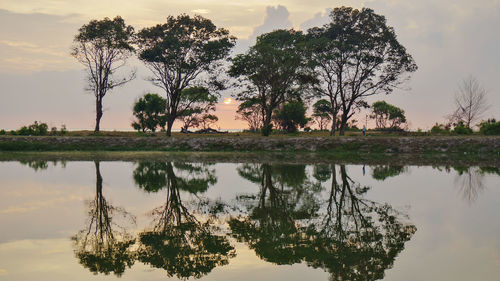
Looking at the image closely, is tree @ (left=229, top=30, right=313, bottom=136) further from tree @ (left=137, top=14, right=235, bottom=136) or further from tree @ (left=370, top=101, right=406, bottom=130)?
tree @ (left=370, top=101, right=406, bottom=130)

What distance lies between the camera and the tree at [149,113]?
86938mm

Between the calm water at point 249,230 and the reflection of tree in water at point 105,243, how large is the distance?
1.2 inches

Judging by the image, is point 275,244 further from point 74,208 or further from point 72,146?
point 72,146

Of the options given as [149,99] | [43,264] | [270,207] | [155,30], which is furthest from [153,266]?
[149,99]

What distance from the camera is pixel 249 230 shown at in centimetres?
1127

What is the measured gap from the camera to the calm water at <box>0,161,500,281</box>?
26.8 ft

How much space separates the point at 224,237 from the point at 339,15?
205 ft

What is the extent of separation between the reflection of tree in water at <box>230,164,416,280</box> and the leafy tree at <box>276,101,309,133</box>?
77.5m

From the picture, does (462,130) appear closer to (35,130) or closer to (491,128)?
(491,128)

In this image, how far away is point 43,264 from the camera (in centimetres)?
846

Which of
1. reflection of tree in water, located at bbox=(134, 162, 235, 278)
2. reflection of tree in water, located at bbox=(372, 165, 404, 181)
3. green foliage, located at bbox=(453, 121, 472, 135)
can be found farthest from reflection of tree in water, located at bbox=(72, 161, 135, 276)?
green foliage, located at bbox=(453, 121, 472, 135)

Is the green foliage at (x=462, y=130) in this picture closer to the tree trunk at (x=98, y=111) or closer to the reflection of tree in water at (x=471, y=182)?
the reflection of tree in water at (x=471, y=182)

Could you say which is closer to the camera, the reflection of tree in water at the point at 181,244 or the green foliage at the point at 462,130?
the reflection of tree in water at the point at 181,244

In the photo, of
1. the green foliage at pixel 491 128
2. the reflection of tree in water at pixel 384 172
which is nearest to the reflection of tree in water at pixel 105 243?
the reflection of tree in water at pixel 384 172
